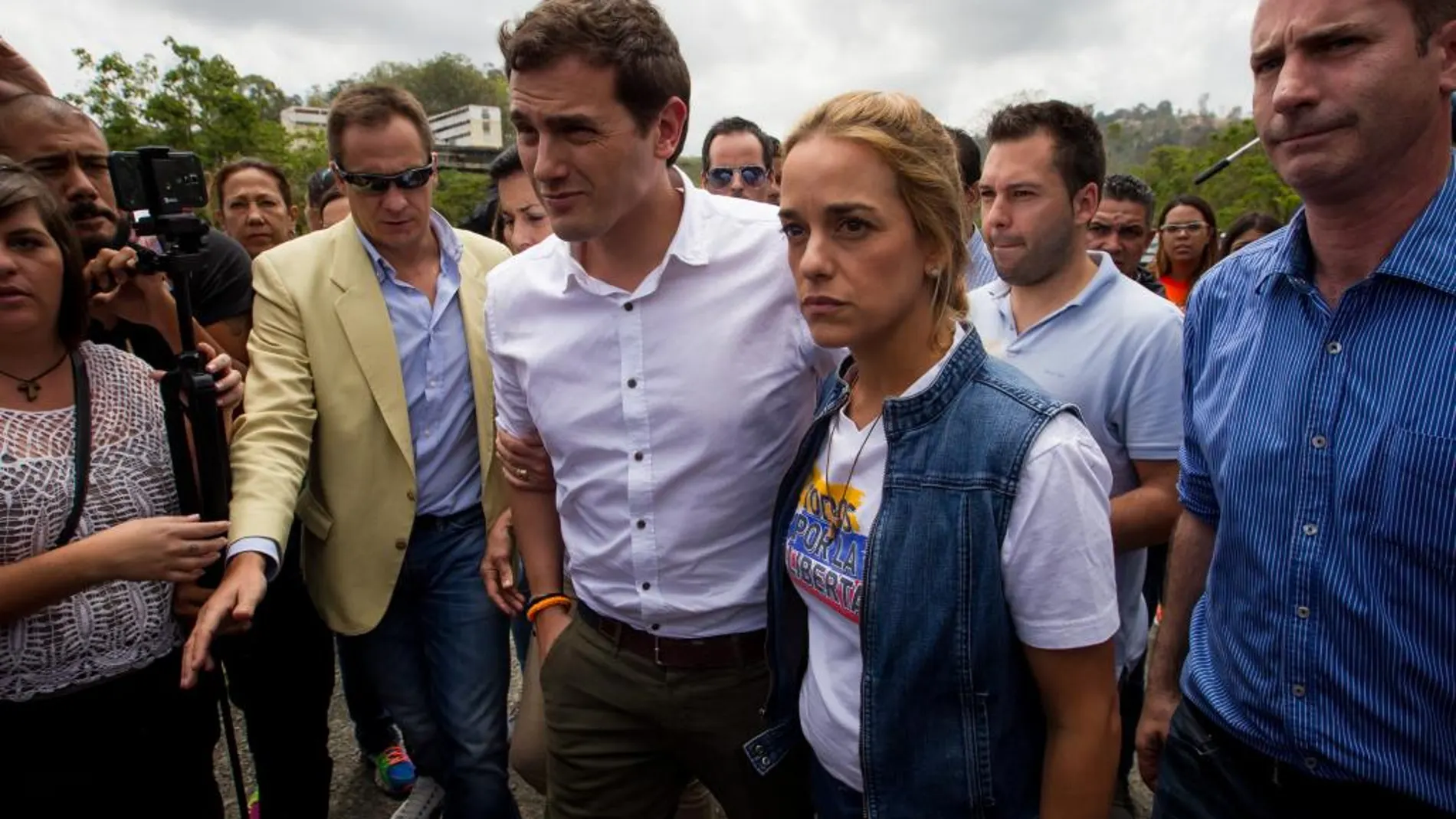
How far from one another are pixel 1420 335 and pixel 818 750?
1.29 metres

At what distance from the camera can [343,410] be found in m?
2.62

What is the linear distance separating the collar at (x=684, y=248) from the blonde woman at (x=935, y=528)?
1.29 ft

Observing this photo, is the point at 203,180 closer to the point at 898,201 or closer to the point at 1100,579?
the point at 898,201

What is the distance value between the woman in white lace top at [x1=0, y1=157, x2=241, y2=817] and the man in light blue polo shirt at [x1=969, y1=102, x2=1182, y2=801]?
2291 mm

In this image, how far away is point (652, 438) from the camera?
2021mm

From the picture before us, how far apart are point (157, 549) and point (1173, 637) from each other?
2348 mm

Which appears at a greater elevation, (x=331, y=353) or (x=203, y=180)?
(x=203, y=180)

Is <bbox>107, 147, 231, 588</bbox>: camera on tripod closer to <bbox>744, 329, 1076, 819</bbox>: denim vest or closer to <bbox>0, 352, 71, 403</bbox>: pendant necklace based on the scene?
<bbox>0, 352, 71, 403</bbox>: pendant necklace

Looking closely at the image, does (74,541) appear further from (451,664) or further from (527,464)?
(451,664)

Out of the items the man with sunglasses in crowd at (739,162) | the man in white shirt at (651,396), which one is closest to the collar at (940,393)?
the man in white shirt at (651,396)

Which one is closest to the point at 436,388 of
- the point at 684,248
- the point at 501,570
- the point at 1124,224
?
the point at 501,570

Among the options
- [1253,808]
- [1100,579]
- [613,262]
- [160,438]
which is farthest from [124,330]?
[1253,808]

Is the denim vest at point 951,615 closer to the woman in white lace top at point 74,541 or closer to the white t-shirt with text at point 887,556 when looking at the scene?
the white t-shirt with text at point 887,556

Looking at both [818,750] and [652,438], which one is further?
[652,438]
